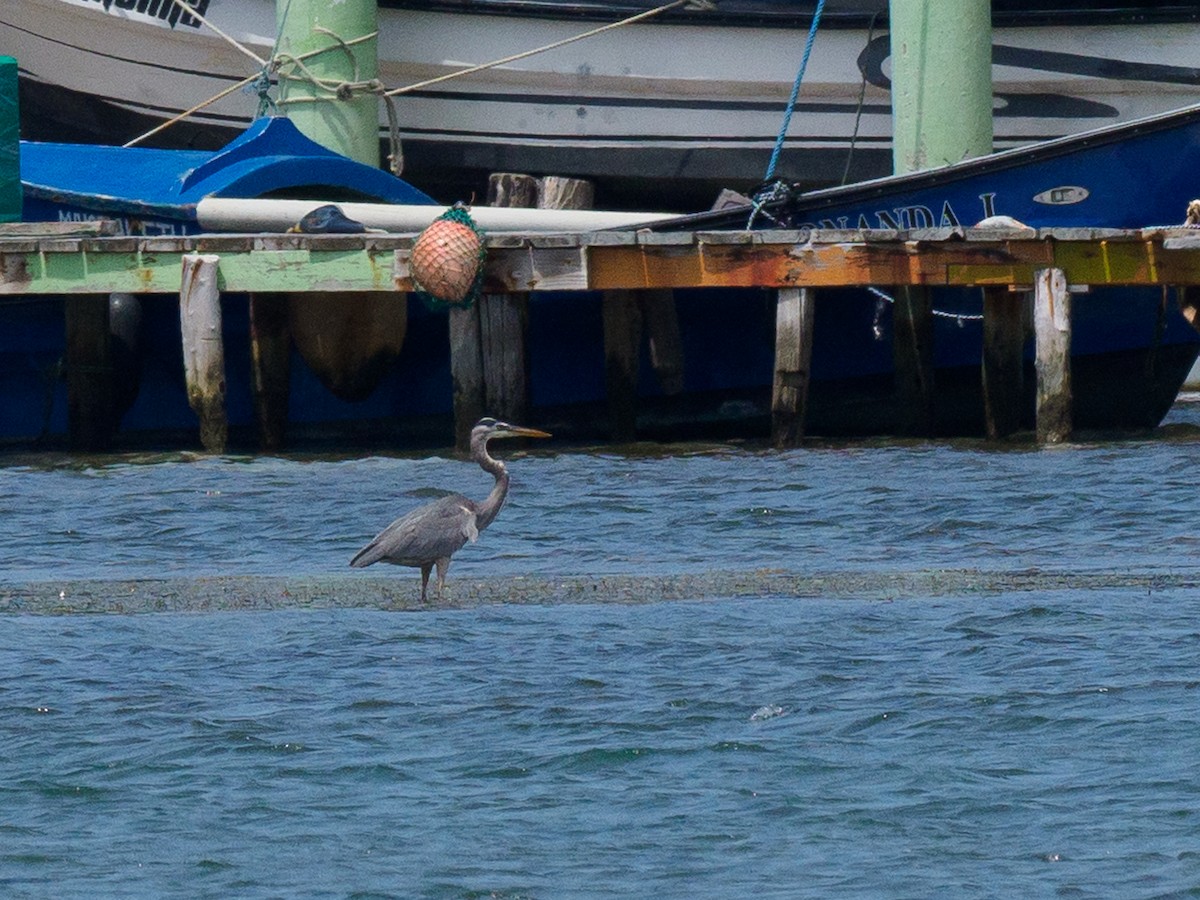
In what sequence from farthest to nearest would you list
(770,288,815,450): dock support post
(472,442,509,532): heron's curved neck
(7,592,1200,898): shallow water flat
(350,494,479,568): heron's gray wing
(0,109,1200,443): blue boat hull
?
1. (0,109,1200,443): blue boat hull
2. (770,288,815,450): dock support post
3. (472,442,509,532): heron's curved neck
4. (350,494,479,568): heron's gray wing
5. (7,592,1200,898): shallow water flat

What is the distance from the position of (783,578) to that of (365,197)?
779 centimetres

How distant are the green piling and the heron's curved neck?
5.20 meters

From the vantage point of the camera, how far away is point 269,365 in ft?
49.2

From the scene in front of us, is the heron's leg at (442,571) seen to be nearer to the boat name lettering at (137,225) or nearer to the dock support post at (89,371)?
the dock support post at (89,371)

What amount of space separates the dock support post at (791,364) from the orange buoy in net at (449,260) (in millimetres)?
2042

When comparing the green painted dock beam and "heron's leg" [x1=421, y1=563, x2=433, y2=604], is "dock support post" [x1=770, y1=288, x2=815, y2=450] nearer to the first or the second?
the green painted dock beam

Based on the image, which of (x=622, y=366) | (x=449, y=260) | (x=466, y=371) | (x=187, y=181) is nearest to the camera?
(x=449, y=260)

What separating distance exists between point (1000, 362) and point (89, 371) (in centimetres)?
645

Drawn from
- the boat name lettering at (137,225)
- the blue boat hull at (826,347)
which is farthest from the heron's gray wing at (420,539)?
the boat name lettering at (137,225)

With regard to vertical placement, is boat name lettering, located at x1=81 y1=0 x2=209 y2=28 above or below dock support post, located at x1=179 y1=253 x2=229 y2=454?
above

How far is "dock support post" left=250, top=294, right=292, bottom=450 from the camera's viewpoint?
1489cm

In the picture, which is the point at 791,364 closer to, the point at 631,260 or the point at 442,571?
the point at 631,260

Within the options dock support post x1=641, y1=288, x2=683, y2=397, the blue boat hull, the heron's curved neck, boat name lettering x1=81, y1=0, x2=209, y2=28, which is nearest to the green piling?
the blue boat hull

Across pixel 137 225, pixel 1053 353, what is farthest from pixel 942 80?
pixel 137 225
